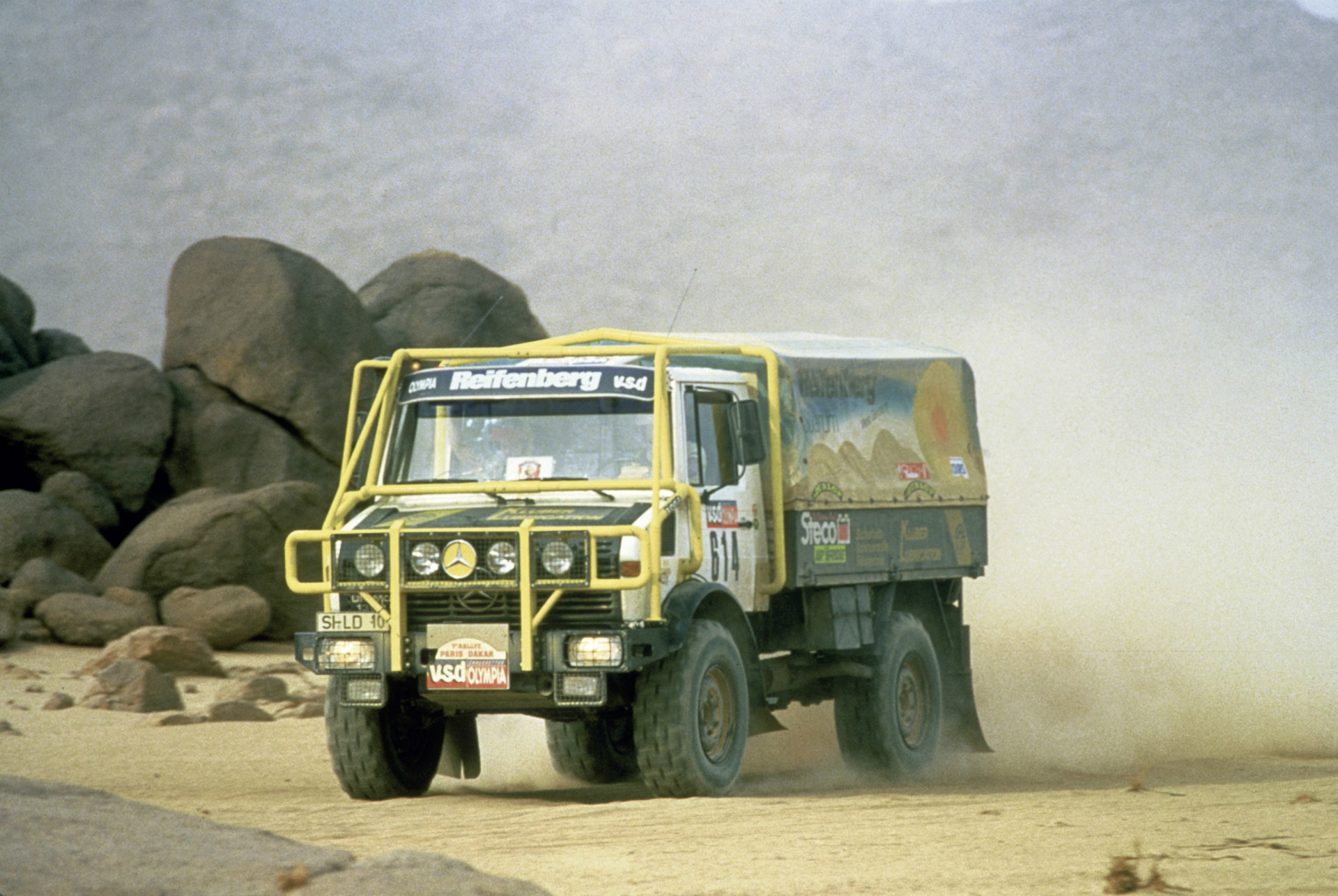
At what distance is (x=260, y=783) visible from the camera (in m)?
11.8

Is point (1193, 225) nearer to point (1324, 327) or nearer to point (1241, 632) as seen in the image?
point (1324, 327)

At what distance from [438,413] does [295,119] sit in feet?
260

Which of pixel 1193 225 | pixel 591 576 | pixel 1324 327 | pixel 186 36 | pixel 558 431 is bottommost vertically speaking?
pixel 591 576

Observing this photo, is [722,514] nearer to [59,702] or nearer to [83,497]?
[59,702]

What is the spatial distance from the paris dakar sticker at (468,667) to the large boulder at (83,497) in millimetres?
16282

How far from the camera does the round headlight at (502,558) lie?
9.66 m

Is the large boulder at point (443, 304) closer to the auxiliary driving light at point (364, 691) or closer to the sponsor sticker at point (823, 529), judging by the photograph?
the sponsor sticker at point (823, 529)

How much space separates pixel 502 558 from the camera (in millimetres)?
9672

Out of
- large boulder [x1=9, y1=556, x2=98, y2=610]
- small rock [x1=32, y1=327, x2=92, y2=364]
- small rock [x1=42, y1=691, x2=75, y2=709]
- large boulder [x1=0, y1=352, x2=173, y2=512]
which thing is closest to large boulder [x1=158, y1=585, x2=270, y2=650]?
large boulder [x1=9, y1=556, x2=98, y2=610]

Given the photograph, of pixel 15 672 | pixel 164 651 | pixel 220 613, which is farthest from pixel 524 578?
pixel 220 613

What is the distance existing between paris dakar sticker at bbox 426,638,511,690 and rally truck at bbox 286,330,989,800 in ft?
0.04

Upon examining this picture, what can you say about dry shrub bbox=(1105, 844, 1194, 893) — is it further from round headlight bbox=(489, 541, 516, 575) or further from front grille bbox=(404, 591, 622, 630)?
round headlight bbox=(489, 541, 516, 575)

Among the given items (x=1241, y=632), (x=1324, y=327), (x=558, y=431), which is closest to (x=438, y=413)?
(x=558, y=431)

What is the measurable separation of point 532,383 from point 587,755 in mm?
2998
